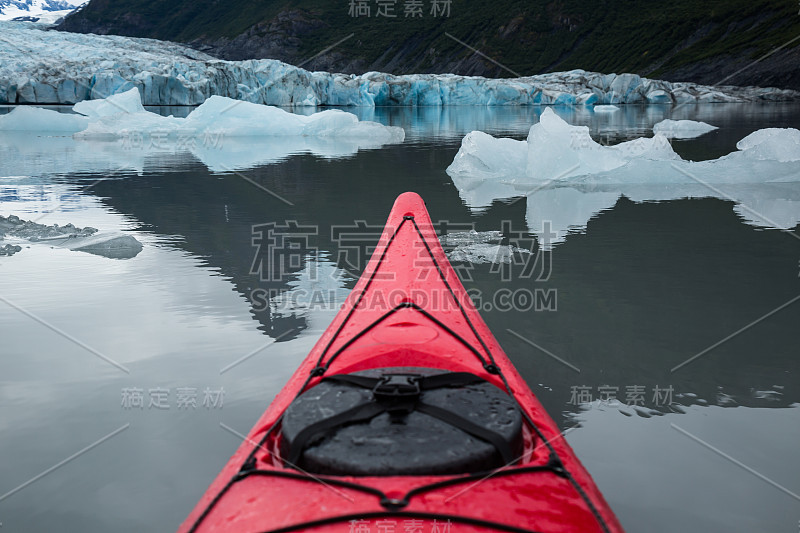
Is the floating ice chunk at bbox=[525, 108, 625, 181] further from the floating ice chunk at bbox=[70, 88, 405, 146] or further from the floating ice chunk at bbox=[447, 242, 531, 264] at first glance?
the floating ice chunk at bbox=[70, 88, 405, 146]

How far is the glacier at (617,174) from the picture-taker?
6.68 metres

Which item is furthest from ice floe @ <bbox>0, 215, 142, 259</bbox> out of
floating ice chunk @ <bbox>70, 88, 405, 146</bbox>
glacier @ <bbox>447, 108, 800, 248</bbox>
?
floating ice chunk @ <bbox>70, 88, 405, 146</bbox>

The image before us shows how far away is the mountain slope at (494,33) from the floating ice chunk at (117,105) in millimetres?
52086

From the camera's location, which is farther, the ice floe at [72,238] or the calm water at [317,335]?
the ice floe at [72,238]

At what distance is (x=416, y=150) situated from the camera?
11.9 metres

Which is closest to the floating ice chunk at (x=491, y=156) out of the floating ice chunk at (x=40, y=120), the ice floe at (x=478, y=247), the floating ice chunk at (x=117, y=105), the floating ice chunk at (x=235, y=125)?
the ice floe at (x=478, y=247)

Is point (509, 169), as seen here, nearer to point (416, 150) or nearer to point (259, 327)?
point (416, 150)

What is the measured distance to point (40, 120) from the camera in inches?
653

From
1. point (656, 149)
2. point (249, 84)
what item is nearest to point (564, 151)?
point (656, 149)

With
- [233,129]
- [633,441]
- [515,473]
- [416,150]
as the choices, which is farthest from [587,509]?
[233,129]

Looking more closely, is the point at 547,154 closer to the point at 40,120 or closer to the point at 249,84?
the point at 40,120

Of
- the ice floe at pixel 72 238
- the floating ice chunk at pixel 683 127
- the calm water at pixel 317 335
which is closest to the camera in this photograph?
the calm water at pixel 317 335

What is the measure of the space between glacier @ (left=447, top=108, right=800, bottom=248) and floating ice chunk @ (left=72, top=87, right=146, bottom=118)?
12.9 metres

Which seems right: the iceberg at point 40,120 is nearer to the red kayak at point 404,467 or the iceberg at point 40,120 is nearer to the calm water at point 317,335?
the calm water at point 317,335
